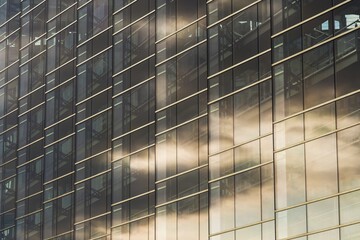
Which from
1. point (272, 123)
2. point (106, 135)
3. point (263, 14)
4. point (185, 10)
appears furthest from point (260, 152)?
point (106, 135)

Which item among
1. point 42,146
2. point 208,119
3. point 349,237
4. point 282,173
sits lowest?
point 349,237

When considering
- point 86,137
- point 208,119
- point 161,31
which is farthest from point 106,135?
point 208,119

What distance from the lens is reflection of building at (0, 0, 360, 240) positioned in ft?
173

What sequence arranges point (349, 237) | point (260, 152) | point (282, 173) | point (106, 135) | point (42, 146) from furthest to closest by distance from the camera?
point (42, 146)
point (106, 135)
point (260, 152)
point (282, 173)
point (349, 237)

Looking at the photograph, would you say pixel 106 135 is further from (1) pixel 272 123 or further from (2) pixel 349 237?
(2) pixel 349 237

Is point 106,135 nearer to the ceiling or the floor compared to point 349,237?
nearer to the ceiling

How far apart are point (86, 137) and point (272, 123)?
2143 cm

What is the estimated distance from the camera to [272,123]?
56.5 m

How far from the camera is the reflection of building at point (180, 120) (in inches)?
2072

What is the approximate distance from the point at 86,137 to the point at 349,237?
2830cm

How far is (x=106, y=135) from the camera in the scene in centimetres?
7281

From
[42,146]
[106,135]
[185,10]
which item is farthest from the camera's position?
[42,146]

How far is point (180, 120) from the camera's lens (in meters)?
64.9

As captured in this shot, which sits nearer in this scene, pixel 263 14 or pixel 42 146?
pixel 263 14
